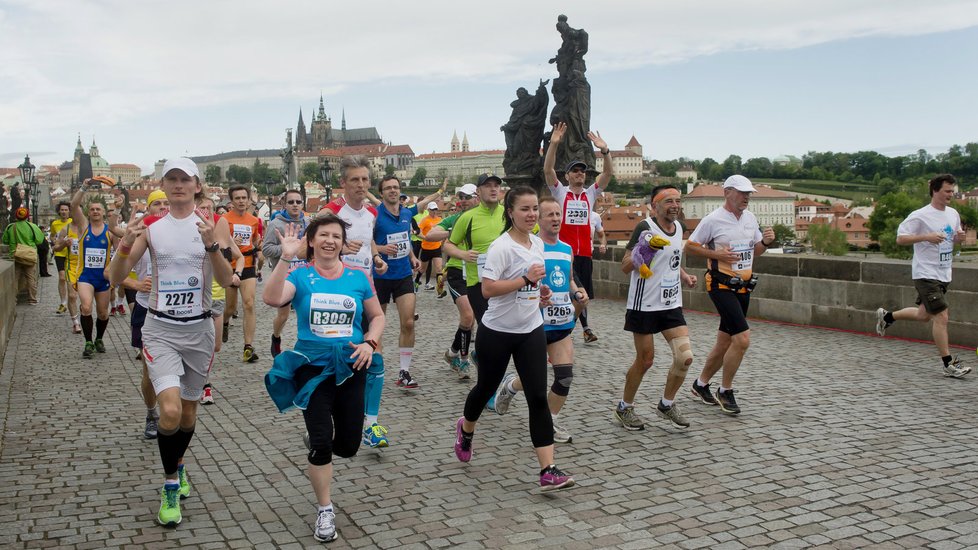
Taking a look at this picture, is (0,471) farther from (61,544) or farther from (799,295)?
(799,295)

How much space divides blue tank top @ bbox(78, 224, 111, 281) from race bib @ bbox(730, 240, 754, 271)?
6.76 metres

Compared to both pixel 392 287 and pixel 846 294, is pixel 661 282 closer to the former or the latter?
pixel 392 287

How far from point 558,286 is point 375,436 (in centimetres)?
149

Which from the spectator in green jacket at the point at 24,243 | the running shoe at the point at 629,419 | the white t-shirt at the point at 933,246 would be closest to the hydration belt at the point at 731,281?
the running shoe at the point at 629,419

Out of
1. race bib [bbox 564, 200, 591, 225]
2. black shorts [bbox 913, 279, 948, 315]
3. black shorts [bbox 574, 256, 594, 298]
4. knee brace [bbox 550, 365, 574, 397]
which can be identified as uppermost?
race bib [bbox 564, 200, 591, 225]

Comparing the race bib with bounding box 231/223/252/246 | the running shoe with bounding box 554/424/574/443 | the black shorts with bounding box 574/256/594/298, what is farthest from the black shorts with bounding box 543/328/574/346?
the race bib with bounding box 231/223/252/246

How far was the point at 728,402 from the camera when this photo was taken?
6.89 metres

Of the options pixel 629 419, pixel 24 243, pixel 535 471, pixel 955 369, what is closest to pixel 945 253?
pixel 955 369

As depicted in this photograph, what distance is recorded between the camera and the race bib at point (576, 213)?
9.47m

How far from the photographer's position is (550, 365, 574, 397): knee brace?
19.3 ft

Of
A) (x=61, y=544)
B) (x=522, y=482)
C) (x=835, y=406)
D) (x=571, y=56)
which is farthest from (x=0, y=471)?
(x=571, y=56)

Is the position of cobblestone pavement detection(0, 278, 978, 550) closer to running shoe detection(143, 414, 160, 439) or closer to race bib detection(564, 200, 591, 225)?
running shoe detection(143, 414, 160, 439)

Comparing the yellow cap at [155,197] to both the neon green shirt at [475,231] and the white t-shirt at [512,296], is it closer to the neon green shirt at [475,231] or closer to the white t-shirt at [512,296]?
the neon green shirt at [475,231]

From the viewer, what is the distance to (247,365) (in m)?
9.46
